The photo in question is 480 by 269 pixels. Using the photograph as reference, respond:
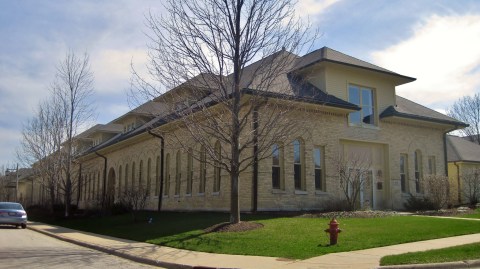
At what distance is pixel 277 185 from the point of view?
77.7 ft

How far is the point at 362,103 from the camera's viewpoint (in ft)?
92.0

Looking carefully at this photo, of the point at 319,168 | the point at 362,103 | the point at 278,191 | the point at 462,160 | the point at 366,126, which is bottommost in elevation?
the point at 278,191

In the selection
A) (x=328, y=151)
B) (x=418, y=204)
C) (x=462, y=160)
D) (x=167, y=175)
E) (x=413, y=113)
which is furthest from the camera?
(x=462, y=160)

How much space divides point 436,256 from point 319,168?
1426 cm

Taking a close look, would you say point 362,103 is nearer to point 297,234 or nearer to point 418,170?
point 418,170

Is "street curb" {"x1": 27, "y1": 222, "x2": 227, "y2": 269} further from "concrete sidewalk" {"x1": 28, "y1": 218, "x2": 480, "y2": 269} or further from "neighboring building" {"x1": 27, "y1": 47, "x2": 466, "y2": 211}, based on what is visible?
"neighboring building" {"x1": 27, "y1": 47, "x2": 466, "y2": 211}

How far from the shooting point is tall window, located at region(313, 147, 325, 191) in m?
25.1

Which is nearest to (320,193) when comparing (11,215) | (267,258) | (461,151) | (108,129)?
(267,258)

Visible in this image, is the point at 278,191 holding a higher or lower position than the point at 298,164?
lower

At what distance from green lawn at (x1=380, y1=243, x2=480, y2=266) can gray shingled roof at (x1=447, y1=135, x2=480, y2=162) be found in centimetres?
2761

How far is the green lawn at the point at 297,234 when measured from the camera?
13141 millimetres

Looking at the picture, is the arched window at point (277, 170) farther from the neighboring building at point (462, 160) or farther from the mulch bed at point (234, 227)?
the neighboring building at point (462, 160)

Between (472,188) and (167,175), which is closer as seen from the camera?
(472,188)

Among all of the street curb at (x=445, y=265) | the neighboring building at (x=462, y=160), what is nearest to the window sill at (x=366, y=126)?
the neighboring building at (x=462, y=160)
